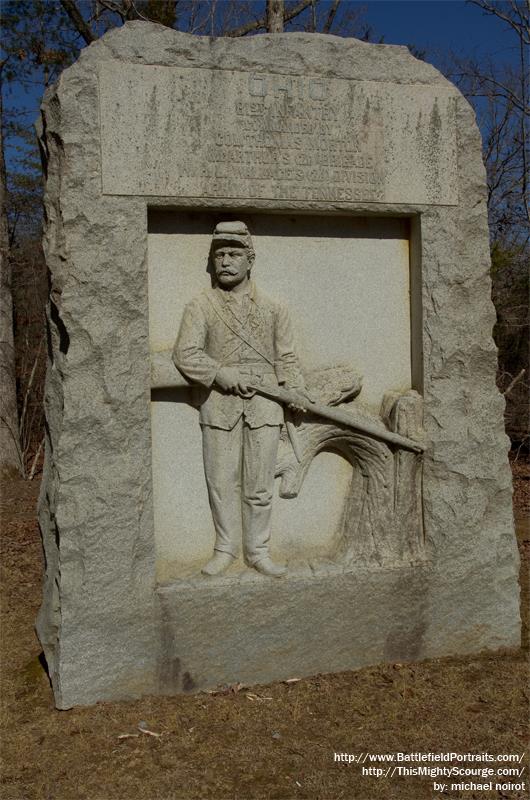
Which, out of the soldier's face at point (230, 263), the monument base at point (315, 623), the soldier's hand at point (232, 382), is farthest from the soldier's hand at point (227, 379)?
the monument base at point (315, 623)

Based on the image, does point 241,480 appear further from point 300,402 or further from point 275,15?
point 275,15

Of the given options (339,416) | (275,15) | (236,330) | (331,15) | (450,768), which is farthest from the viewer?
(331,15)

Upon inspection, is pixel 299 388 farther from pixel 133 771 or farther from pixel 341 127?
pixel 133 771

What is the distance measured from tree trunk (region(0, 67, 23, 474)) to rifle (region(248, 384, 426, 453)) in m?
6.30

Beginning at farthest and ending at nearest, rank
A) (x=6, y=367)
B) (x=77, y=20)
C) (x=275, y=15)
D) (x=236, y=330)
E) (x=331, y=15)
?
(x=331, y=15) < (x=77, y=20) < (x=275, y=15) < (x=6, y=367) < (x=236, y=330)

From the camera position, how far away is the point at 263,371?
4.14 metres

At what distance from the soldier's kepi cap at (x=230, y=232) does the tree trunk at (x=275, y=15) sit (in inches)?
301

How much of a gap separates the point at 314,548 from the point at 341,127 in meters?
2.37

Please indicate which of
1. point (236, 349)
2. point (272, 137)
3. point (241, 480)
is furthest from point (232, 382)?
point (272, 137)

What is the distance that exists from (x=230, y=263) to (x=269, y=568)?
Result: 1677 millimetres

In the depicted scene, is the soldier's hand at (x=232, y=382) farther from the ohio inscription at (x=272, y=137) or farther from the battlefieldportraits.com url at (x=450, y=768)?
the battlefieldportraits.com url at (x=450, y=768)

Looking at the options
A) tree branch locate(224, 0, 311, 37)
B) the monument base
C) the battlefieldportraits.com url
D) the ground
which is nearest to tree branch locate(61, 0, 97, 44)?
tree branch locate(224, 0, 311, 37)

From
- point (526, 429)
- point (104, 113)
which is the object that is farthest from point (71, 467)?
point (526, 429)

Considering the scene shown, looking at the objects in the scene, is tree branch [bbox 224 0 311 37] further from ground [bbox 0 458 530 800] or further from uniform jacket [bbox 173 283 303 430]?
ground [bbox 0 458 530 800]
